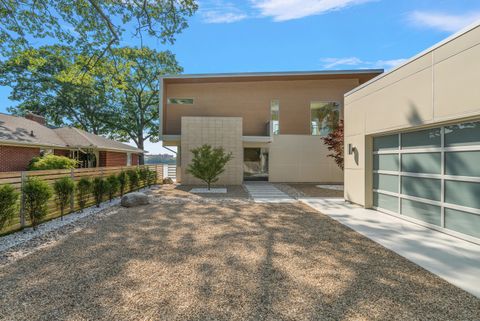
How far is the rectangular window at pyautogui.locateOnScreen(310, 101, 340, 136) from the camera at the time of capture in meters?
17.5

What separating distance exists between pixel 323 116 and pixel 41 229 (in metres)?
16.5

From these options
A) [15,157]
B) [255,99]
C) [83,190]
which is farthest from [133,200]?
[255,99]

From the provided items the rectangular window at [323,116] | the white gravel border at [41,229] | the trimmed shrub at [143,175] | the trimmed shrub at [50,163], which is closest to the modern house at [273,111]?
the rectangular window at [323,116]

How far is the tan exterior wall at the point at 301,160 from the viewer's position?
17000 mm

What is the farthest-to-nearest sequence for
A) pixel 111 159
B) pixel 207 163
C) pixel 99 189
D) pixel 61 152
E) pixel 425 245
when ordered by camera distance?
pixel 111 159, pixel 61 152, pixel 207 163, pixel 99 189, pixel 425 245

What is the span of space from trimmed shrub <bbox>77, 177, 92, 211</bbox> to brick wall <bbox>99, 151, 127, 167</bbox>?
11.9m

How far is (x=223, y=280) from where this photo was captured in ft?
11.1

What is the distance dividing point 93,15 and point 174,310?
10.8 meters

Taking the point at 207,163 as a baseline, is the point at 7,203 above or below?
below

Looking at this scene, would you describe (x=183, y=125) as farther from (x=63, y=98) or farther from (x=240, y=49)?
(x=63, y=98)

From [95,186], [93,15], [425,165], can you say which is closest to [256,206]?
[425,165]

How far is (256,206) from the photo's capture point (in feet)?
28.8

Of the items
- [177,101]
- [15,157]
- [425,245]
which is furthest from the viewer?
[177,101]

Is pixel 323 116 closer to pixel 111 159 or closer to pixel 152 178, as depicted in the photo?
pixel 152 178
